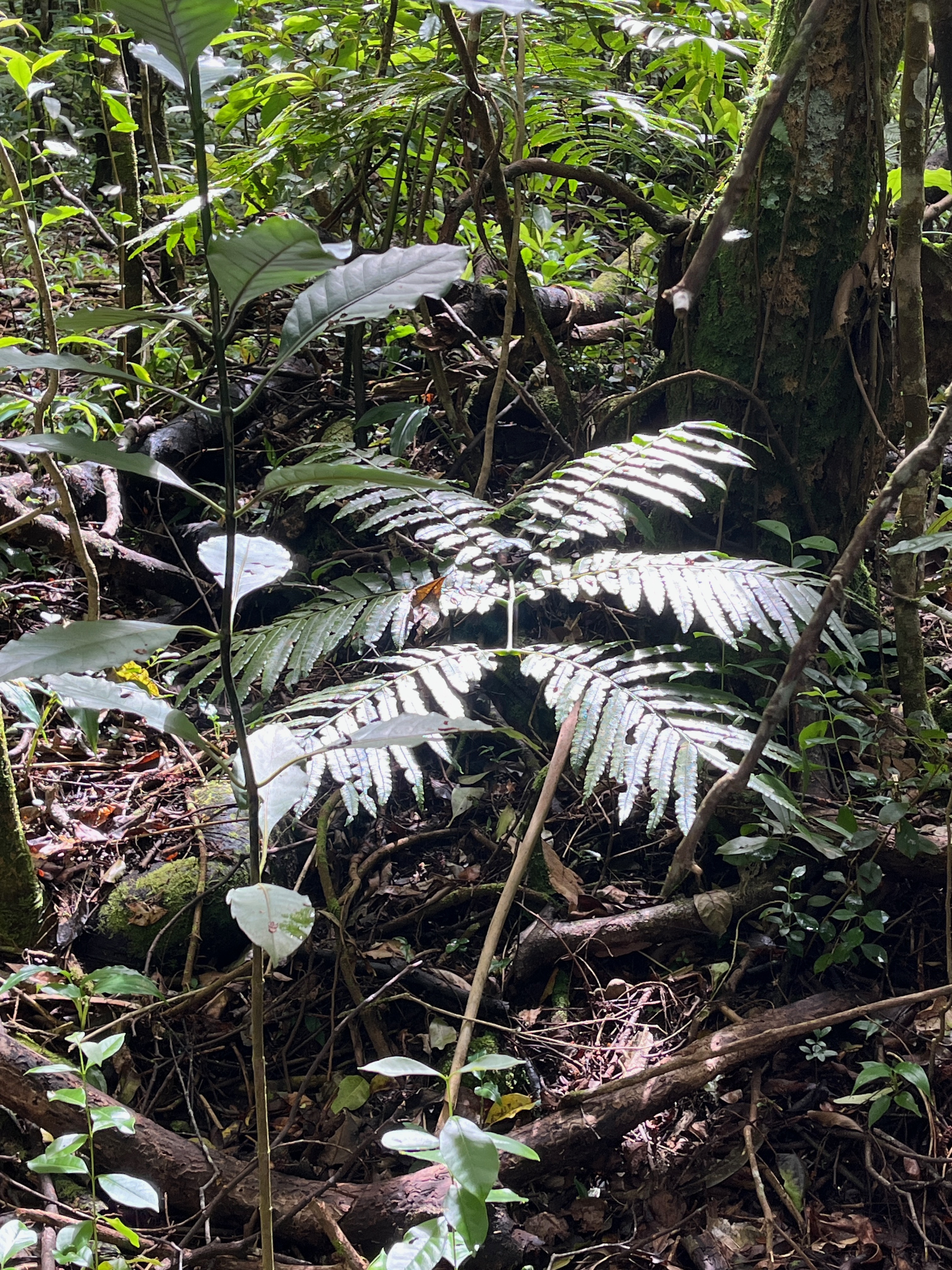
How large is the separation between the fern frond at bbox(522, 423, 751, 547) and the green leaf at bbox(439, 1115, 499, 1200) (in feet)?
3.90

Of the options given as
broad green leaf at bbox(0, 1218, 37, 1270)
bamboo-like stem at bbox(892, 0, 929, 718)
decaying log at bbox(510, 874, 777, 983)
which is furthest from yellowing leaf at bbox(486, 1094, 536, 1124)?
bamboo-like stem at bbox(892, 0, 929, 718)

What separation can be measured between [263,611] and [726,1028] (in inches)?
75.1

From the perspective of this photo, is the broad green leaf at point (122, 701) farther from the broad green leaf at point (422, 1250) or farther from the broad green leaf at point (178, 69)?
the broad green leaf at point (422, 1250)

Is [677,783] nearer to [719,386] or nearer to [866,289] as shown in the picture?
[719,386]

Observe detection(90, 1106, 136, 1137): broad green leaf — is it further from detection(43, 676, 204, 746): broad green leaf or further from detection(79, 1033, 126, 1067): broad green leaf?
detection(43, 676, 204, 746): broad green leaf

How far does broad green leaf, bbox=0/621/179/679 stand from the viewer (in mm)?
828

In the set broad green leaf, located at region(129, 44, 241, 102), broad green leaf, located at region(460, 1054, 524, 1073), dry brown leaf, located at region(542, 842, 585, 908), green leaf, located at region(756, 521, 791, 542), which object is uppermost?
broad green leaf, located at region(129, 44, 241, 102)

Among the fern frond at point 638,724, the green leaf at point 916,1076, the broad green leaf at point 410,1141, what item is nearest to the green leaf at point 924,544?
the fern frond at point 638,724

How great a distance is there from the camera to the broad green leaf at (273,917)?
841mm

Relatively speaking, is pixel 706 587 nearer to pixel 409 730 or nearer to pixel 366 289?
pixel 409 730

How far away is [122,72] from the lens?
4.05m

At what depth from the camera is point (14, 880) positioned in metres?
2.01

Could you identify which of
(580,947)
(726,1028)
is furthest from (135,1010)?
(726,1028)

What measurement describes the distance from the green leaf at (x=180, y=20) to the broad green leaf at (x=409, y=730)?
667mm
